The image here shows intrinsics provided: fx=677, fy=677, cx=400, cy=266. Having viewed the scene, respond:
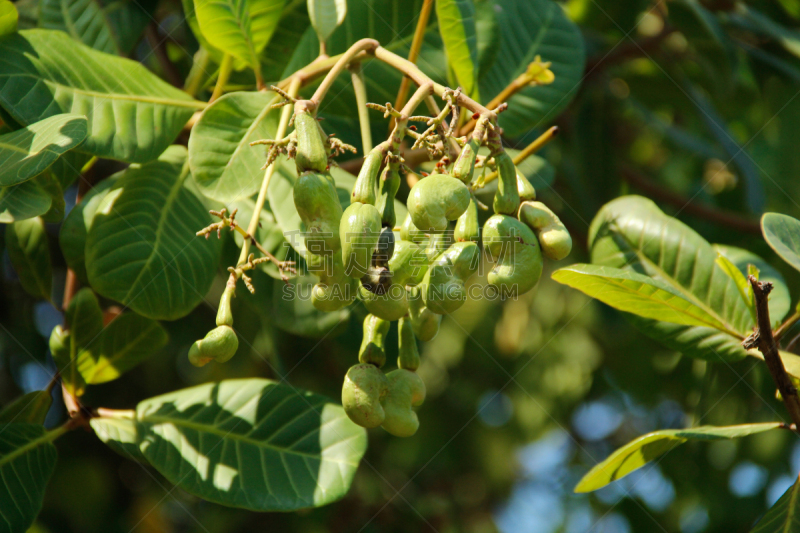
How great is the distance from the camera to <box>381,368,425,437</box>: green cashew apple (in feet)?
3.22

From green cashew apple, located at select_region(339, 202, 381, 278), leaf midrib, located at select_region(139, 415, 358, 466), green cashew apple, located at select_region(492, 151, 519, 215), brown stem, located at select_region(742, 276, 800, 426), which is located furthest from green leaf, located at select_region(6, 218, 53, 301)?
brown stem, located at select_region(742, 276, 800, 426)

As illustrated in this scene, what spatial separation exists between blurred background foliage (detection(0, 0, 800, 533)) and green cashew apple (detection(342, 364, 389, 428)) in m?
0.46

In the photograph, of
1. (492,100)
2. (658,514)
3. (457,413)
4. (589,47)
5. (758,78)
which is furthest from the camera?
(457,413)

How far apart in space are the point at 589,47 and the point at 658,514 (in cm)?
179

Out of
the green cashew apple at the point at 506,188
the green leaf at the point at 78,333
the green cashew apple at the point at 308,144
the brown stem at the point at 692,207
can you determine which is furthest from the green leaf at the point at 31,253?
the brown stem at the point at 692,207

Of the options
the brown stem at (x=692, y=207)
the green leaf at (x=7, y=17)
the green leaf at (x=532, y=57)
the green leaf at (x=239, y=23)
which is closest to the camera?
the green leaf at (x=7, y=17)

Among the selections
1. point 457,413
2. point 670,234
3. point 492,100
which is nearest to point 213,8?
point 492,100

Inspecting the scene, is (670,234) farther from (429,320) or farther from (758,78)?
(758,78)

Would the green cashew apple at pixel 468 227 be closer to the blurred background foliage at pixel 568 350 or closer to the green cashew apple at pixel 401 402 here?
the green cashew apple at pixel 401 402

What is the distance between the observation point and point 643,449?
46.1 inches

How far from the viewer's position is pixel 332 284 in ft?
2.99

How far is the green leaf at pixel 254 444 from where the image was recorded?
1256mm

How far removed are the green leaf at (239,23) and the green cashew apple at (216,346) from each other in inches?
24.9

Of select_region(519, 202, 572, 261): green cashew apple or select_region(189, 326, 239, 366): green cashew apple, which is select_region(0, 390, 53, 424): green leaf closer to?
select_region(189, 326, 239, 366): green cashew apple
